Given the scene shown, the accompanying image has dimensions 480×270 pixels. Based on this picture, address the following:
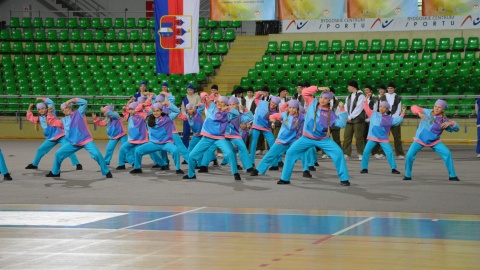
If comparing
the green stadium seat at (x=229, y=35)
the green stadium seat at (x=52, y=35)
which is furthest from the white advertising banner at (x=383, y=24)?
the green stadium seat at (x=52, y=35)

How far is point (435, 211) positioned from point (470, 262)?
4289 millimetres

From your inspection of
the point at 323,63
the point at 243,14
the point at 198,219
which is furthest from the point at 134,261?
the point at 323,63

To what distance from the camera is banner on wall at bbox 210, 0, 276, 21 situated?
30.5 m

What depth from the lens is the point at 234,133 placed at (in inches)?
742

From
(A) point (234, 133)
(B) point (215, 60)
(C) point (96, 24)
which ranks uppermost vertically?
(C) point (96, 24)

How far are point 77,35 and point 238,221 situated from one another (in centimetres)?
2631

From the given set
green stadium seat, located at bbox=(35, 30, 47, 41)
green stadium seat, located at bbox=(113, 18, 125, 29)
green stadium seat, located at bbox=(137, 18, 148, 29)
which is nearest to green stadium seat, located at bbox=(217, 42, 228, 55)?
green stadium seat, located at bbox=(137, 18, 148, 29)

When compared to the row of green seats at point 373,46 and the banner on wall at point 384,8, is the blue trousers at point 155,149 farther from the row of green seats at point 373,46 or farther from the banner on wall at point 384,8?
the row of green seats at point 373,46

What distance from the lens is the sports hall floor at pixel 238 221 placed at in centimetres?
953

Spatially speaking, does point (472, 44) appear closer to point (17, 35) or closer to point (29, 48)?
point (29, 48)

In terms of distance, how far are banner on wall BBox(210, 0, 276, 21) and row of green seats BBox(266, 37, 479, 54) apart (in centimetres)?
397

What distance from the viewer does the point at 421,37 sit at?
109ft

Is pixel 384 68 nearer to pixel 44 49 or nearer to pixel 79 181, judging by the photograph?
pixel 44 49

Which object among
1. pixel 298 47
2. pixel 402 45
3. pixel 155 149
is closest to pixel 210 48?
pixel 298 47
